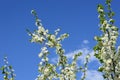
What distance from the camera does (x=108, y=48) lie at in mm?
14180

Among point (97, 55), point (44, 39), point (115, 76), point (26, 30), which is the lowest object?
point (115, 76)

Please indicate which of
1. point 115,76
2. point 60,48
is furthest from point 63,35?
point 115,76

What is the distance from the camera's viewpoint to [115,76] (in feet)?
44.7

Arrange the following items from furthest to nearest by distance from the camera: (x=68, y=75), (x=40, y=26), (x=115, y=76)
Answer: (x=40, y=26), (x=68, y=75), (x=115, y=76)

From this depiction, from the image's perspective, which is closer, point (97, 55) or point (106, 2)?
point (97, 55)

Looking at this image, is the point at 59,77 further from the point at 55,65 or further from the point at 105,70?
the point at 105,70

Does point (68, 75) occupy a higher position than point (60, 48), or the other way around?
point (60, 48)

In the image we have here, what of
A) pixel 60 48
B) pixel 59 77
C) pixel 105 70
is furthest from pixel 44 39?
pixel 105 70

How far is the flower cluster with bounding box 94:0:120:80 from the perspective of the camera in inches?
540

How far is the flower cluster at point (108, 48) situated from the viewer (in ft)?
45.0

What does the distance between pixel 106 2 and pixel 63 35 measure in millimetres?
2548

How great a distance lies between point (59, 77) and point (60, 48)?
1.29 m

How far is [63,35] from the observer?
49.9 ft

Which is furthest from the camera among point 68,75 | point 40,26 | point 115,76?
point 40,26
